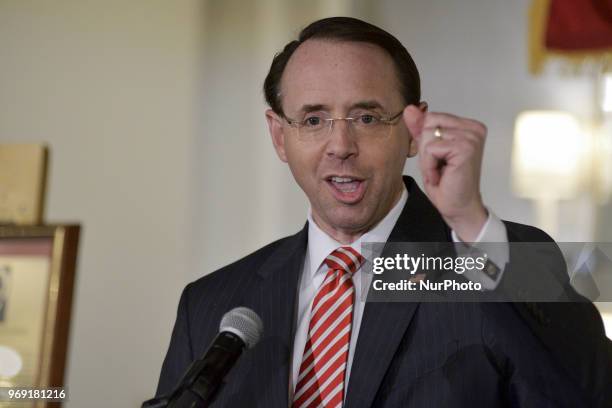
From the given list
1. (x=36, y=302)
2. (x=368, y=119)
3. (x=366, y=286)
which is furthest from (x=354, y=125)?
(x=36, y=302)

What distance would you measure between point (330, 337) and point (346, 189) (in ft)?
0.79

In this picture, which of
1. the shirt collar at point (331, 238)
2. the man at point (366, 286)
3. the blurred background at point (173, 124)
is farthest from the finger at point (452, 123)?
the blurred background at point (173, 124)

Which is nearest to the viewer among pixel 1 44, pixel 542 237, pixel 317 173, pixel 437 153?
pixel 437 153

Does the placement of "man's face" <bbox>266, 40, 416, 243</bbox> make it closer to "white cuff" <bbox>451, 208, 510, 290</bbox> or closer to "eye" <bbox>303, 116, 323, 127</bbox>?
"eye" <bbox>303, 116, 323, 127</bbox>

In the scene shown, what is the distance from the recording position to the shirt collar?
1.32m

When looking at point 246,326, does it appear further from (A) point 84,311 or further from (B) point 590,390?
(A) point 84,311

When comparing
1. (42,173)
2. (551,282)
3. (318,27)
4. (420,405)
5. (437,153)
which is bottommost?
(420,405)

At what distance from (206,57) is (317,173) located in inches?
57.6

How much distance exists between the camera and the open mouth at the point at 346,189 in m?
1.27

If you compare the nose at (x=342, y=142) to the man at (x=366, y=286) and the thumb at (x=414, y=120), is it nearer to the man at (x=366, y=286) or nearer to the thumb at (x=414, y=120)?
the man at (x=366, y=286)

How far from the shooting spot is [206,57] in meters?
2.63

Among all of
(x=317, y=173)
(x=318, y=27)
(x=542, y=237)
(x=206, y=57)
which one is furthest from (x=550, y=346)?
(x=206, y=57)

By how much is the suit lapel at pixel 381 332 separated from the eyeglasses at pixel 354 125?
0.16 metres

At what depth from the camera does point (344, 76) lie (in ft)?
4.13
